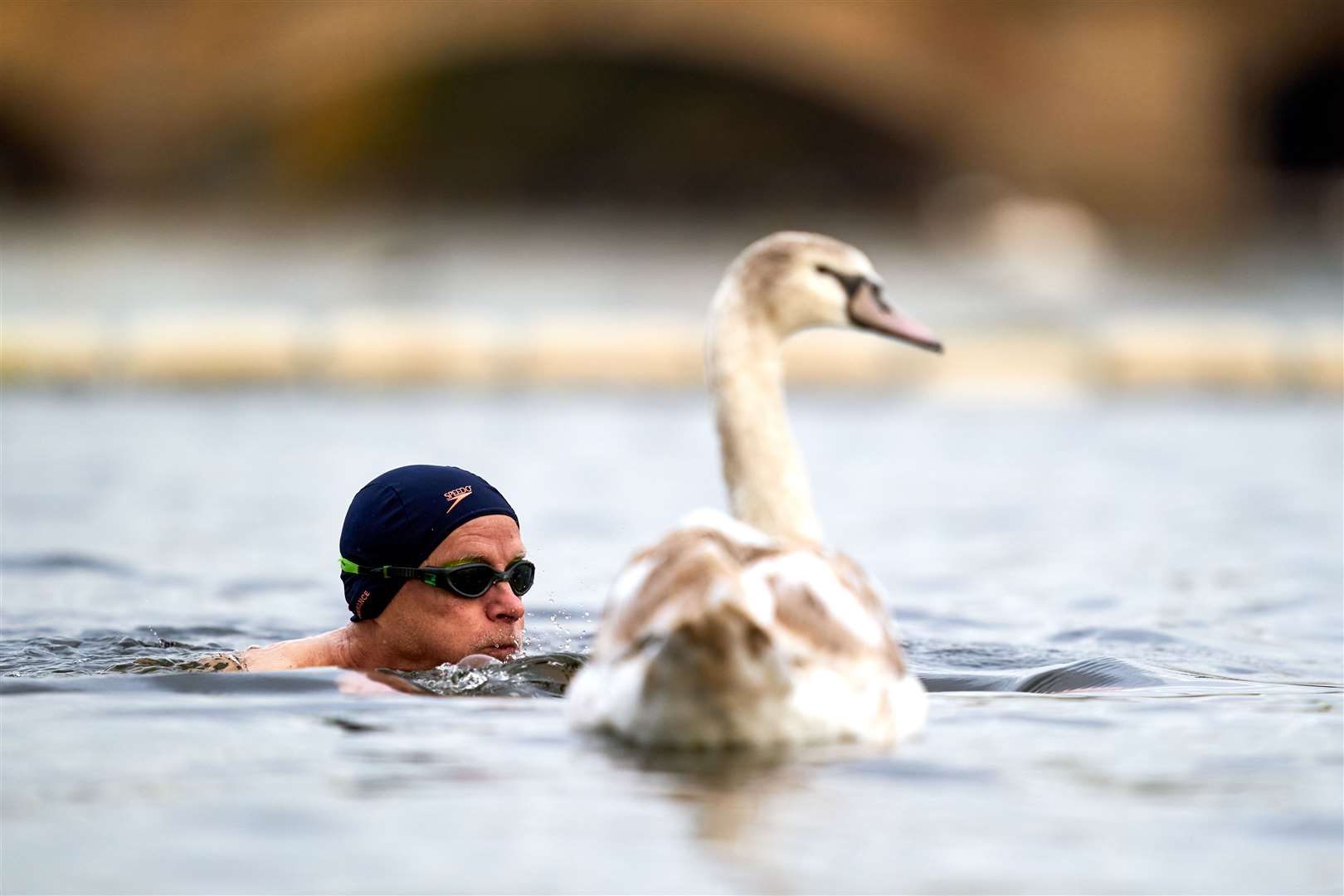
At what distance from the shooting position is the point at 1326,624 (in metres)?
9.87

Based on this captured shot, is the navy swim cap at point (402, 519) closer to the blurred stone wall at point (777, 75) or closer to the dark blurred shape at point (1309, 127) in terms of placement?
the blurred stone wall at point (777, 75)

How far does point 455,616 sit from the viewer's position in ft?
24.2

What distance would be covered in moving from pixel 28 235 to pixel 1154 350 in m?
26.7

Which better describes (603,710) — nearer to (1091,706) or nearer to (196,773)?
(196,773)

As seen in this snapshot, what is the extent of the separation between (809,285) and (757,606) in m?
1.31

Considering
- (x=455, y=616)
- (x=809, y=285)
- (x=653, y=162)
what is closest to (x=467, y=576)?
(x=455, y=616)

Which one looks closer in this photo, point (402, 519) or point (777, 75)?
point (402, 519)

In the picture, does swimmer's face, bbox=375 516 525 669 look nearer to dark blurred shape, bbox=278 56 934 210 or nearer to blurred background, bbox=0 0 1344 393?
blurred background, bbox=0 0 1344 393

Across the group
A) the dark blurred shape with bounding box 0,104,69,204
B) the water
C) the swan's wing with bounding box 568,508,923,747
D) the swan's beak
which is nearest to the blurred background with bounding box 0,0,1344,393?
the dark blurred shape with bounding box 0,104,69,204

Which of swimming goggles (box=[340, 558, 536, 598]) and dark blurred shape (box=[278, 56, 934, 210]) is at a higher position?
dark blurred shape (box=[278, 56, 934, 210])

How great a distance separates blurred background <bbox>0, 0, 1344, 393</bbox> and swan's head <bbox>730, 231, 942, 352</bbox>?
21337 mm

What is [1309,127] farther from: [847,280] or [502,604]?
[847,280]

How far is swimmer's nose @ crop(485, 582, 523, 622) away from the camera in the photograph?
7343mm

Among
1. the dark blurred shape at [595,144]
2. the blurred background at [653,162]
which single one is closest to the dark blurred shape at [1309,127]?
the blurred background at [653,162]
